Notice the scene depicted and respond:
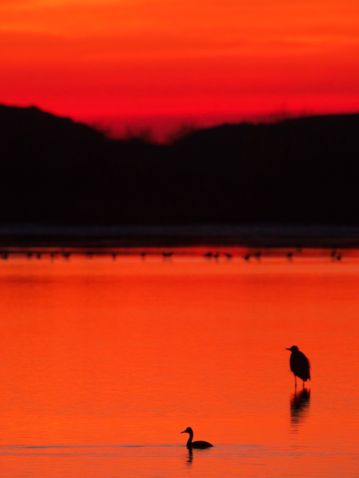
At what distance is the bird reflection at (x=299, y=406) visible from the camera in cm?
1856

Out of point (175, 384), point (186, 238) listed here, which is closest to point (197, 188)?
point (186, 238)

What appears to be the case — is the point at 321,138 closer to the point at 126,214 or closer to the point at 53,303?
the point at 126,214

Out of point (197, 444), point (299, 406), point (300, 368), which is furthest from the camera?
point (300, 368)

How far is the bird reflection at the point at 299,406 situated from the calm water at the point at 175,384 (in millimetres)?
24

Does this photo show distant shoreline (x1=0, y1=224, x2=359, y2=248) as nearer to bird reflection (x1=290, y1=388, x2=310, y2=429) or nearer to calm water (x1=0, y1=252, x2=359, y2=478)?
calm water (x1=0, y1=252, x2=359, y2=478)

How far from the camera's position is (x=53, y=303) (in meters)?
36.8

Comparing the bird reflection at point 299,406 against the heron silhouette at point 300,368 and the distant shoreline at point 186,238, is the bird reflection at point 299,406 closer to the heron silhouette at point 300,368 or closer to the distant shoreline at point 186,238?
the heron silhouette at point 300,368

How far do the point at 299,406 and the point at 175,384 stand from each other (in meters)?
2.31

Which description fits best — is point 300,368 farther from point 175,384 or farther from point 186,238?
point 186,238

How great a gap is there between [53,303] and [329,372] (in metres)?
15.2

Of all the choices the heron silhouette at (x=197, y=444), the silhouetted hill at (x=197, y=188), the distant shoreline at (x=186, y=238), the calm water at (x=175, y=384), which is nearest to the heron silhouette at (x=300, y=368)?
the calm water at (x=175, y=384)

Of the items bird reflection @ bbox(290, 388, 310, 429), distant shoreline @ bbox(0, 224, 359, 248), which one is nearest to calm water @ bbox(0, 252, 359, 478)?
bird reflection @ bbox(290, 388, 310, 429)

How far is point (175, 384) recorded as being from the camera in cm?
2130

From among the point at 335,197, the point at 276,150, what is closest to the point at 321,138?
the point at 276,150
